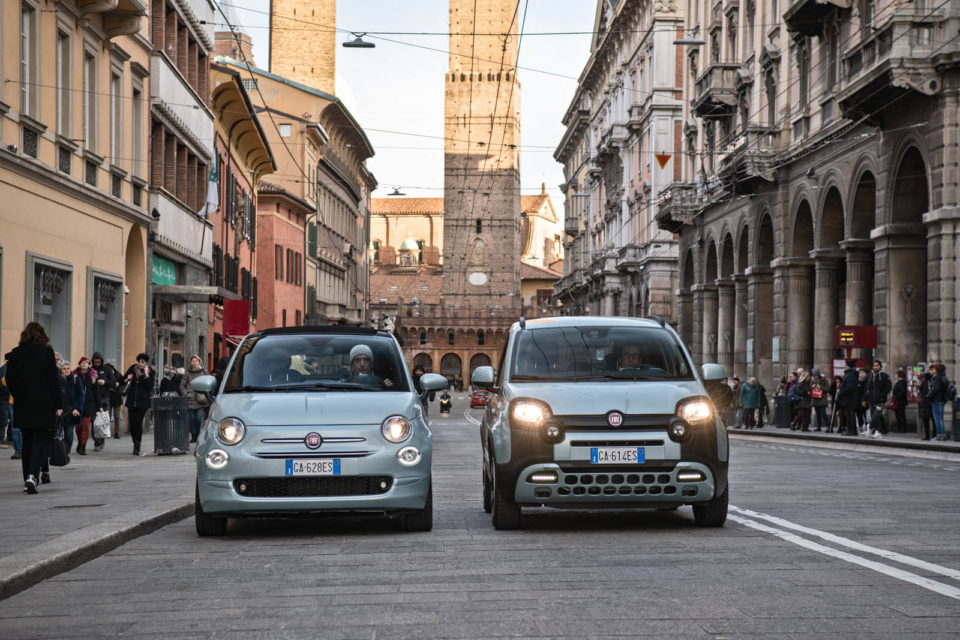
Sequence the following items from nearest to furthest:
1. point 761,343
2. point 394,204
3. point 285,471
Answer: point 285,471, point 761,343, point 394,204

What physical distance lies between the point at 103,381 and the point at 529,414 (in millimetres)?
15311

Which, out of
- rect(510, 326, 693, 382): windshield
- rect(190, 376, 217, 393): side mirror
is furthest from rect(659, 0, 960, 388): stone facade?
rect(190, 376, 217, 393): side mirror

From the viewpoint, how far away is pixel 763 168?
41344mm

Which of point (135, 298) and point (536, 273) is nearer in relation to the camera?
point (135, 298)

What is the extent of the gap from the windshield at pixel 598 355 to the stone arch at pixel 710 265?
39973 millimetres

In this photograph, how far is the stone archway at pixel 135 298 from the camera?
103 feet

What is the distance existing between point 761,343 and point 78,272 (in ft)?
81.1

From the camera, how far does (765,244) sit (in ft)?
145

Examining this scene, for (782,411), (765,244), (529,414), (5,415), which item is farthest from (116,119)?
(765,244)

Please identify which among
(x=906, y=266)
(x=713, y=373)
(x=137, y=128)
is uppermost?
(x=137, y=128)

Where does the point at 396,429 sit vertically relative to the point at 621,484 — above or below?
above

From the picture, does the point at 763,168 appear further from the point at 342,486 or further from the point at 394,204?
the point at 394,204

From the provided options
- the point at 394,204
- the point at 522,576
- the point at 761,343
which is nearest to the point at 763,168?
the point at 761,343

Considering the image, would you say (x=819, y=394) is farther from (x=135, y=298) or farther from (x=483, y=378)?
(x=483, y=378)
